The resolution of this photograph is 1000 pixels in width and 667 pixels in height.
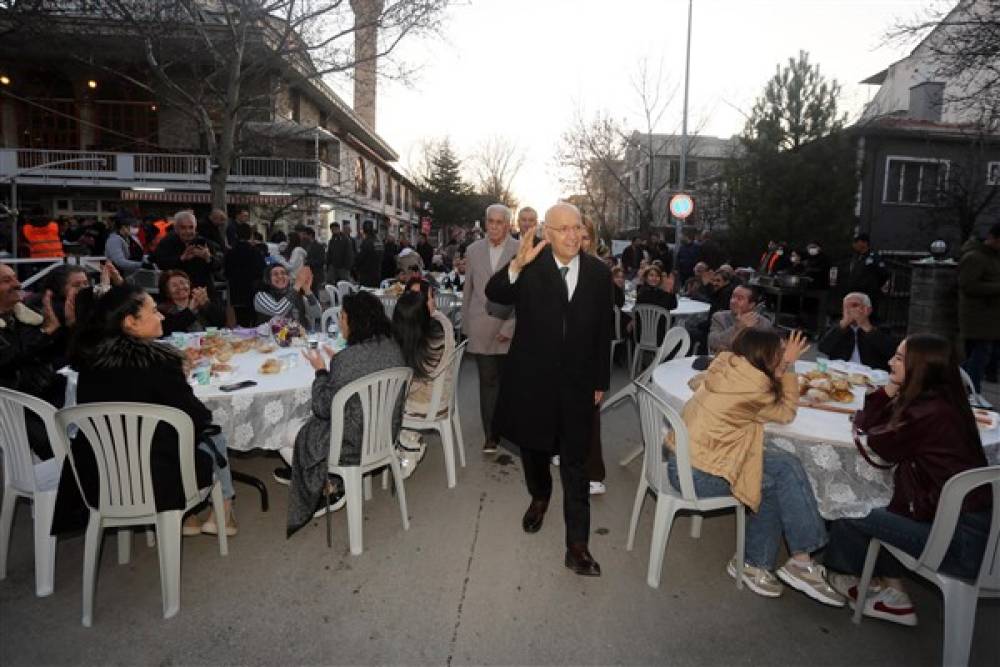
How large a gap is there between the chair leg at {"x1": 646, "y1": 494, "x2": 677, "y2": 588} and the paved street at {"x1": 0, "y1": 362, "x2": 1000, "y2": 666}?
111mm

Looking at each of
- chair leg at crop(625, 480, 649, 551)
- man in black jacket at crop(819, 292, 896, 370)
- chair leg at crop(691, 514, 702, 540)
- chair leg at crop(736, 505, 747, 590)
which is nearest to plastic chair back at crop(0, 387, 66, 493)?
chair leg at crop(625, 480, 649, 551)

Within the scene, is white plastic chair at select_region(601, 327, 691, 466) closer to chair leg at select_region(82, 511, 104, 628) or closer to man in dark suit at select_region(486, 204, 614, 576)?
man in dark suit at select_region(486, 204, 614, 576)

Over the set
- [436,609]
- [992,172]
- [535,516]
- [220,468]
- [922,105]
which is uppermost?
[922,105]

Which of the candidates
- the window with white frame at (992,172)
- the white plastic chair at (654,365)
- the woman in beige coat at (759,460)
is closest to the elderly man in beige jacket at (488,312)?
the white plastic chair at (654,365)

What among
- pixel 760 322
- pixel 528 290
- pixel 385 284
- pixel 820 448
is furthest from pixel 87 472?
pixel 385 284

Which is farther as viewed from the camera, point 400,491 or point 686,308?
point 686,308

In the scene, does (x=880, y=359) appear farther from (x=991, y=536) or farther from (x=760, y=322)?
(x=991, y=536)

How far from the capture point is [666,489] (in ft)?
9.94

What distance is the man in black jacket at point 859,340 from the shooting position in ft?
15.7

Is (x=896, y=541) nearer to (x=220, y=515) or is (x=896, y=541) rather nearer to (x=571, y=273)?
(x=571, y=273)

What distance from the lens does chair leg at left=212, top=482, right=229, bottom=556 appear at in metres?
3.12

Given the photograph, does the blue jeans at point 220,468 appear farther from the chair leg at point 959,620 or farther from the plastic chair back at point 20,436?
the chair leg at point 959,620

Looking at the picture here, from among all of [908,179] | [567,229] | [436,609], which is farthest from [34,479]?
[908,179]

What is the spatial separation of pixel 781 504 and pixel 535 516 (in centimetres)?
133
